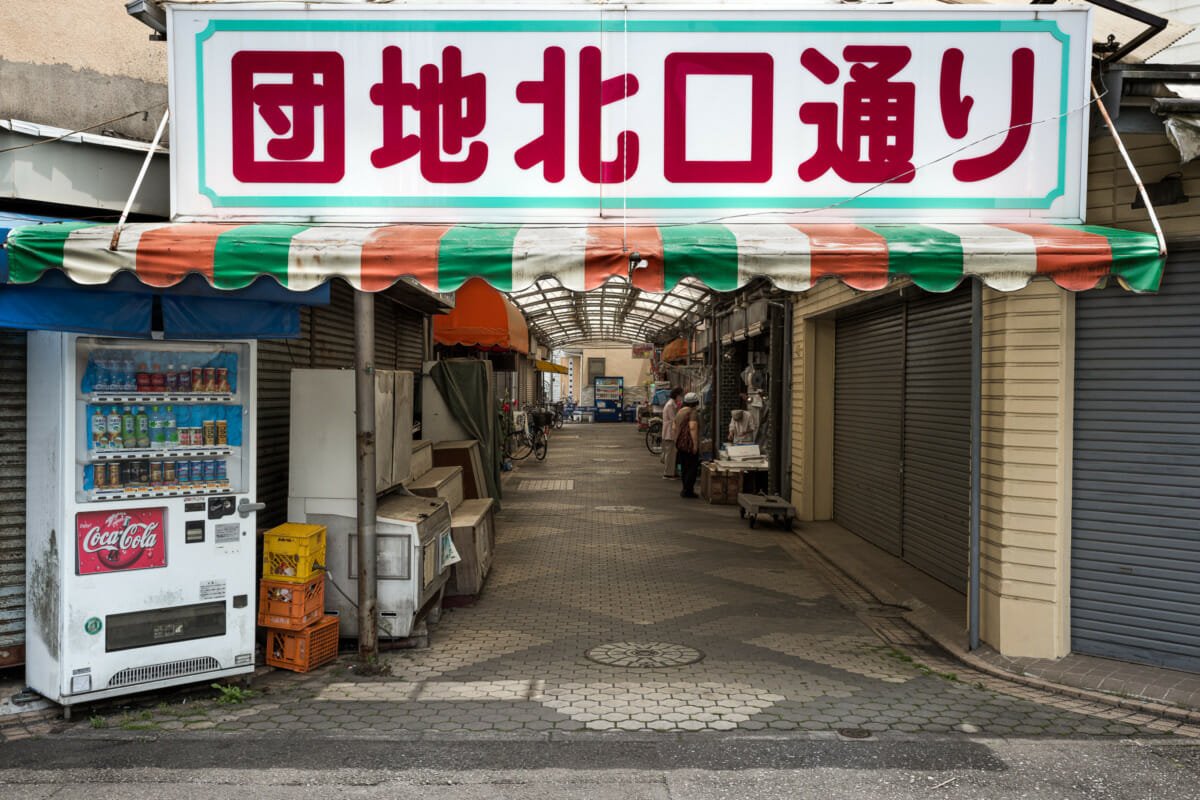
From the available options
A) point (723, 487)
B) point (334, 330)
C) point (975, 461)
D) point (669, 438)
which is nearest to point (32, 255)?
point (334, 330)

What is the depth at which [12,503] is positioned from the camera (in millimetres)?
5594

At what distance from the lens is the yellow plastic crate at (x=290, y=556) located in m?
6.08

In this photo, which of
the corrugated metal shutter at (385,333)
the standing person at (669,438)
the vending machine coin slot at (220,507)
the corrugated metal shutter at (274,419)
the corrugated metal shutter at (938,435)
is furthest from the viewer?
the standing person at (669,438)

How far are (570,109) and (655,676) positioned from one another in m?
4.32

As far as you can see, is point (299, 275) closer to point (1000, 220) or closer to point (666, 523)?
point (1000, 220)

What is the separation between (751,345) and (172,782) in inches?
574

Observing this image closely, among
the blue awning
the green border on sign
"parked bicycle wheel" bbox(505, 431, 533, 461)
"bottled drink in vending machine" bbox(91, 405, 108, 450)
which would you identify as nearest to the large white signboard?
the green border on sign

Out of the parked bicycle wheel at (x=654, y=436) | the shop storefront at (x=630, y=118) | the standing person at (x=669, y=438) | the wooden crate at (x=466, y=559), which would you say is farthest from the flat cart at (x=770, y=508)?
the parked bicycle wheel at (x=654, y=436)

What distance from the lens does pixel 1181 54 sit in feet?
21.2

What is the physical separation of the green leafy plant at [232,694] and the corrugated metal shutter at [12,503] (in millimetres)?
1371

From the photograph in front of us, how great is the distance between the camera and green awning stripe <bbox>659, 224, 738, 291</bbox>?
4.98 metres

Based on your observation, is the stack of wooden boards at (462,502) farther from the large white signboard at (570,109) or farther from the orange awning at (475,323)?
the large white signboard at (570,109)

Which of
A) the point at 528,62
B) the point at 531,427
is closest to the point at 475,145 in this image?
the point at 528,62

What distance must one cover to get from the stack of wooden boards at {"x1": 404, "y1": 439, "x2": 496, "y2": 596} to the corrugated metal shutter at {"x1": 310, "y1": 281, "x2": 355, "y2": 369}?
53.2 inches
